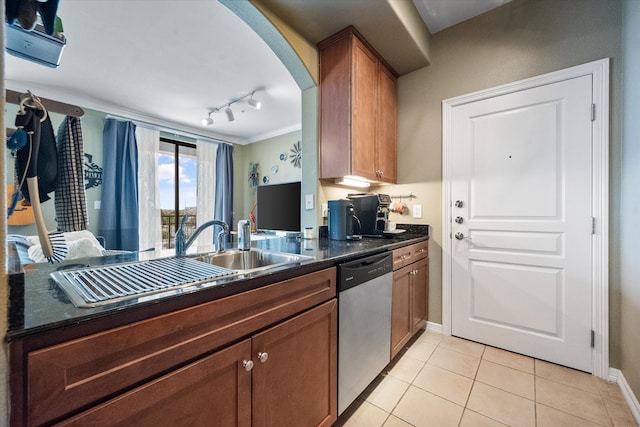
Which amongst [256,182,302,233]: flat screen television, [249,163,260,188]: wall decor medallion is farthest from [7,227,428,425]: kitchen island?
[249,163,260,188]: wall decor medallion

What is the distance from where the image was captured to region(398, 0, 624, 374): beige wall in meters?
1.62

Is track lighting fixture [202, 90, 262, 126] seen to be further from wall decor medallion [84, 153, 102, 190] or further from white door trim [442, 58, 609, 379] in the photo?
white door trim [442, 58, 609, 379]

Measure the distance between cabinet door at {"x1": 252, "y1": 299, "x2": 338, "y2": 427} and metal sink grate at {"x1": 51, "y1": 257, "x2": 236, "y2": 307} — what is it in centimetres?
32

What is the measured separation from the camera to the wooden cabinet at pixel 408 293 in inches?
68.9

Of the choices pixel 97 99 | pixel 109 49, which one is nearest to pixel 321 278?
pixel 109 49

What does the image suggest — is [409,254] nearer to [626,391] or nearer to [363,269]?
[363,269]

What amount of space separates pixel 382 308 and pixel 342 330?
41 centimetres

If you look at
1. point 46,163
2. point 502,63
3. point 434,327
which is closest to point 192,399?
point 46,163

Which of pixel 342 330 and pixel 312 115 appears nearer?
pixel 342 330

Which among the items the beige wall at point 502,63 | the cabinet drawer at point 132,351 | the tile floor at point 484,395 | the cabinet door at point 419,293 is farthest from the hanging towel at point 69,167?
the beige wall at point 502,63

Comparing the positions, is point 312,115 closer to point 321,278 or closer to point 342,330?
point 321,278

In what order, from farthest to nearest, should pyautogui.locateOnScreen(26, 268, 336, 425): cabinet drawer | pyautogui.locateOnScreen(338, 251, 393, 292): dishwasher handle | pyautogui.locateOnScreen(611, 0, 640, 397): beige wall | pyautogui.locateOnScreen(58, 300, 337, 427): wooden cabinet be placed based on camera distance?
1. pyautogui.locateOnScreen(611, 0, 640, 397): beige wall
2. pyautogui.locateOnScreen(338, 251, 393, 292): dishwasher handle
3. pyautogui.locateOnScreen(58, 300, 337, 427): wooden cabinet
4. pyautogui.locateOnScreen(26, 268, 336, 425): cabinet drawer

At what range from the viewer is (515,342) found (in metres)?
1.94

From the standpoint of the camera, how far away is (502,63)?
79.0 inches
